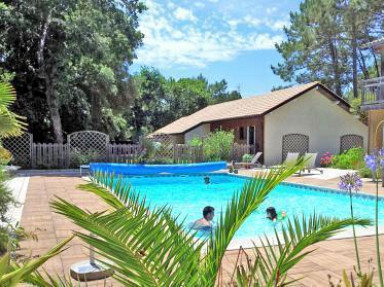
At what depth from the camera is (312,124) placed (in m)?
24.3

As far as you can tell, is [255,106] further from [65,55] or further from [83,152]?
[65,55]

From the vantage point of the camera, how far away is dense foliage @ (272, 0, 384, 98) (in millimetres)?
32750

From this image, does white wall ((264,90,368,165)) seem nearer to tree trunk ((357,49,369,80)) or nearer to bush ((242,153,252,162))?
bush ((242,153,252,162))

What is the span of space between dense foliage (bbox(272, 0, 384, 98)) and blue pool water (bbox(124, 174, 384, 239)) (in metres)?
21.9

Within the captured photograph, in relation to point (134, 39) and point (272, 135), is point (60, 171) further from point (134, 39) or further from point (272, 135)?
point (272, 135)

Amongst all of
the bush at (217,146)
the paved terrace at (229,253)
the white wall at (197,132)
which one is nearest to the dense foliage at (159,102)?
the white wall at (197,132)

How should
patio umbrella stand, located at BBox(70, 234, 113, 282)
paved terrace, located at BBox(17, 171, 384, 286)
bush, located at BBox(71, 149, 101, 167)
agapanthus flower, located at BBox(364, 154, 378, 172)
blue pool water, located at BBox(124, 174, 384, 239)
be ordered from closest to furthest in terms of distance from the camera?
agapanthus flower, located at BBox(364, 154, 378, 172) < patio umbrella stand, located at BBox(70, 234, 113, 282) < paved terrace, located at BBox(17, 171, 384, 286) < blue pool water, located at BBox(124, 174, 384, 239) < bush, located at BBox(71, 149, 101, 167)

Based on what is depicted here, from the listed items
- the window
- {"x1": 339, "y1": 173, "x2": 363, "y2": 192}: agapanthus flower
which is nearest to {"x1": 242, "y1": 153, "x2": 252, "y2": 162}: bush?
the window

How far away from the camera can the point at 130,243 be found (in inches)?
71.5

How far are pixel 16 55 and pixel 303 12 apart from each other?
25.4 metres

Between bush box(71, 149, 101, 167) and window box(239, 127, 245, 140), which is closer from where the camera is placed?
bush box(71, 149, 101, 167)

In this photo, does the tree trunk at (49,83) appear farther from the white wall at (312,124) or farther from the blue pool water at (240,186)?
the white wall at (312,124)

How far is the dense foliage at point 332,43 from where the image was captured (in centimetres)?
3275

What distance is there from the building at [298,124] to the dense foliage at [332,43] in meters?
11.0
